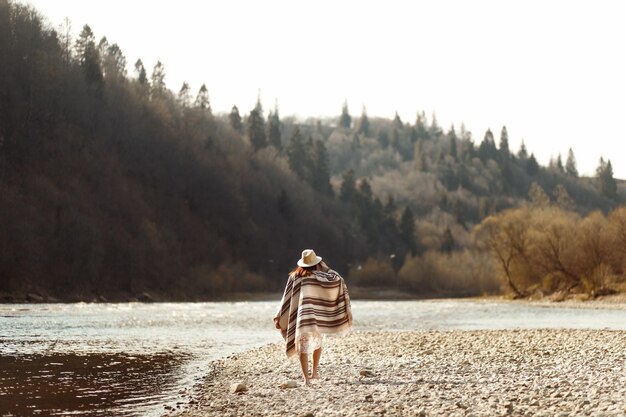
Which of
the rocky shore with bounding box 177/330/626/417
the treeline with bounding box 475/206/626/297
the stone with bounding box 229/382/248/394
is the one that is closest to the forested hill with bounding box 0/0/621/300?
the treeline with bounding box 475/206/626/297

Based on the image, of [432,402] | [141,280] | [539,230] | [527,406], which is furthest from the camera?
[141,280]

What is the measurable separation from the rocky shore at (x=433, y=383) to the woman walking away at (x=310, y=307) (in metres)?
0.93

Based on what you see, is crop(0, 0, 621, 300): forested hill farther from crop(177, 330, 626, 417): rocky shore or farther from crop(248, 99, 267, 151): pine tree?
crop(177, 330, 626, 417): rocky shore

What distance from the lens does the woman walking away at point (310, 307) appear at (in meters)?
15.6

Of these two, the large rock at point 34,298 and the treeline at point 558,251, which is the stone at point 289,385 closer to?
the large rock at point 34,298

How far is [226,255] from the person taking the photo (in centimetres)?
13338

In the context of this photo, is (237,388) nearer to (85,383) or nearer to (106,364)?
(85,383)

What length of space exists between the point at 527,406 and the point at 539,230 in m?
87.6

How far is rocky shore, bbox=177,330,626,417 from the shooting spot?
498 inches

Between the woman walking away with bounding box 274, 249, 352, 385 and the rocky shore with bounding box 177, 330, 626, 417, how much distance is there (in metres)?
0.93

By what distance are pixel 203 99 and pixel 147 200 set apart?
7365 cm

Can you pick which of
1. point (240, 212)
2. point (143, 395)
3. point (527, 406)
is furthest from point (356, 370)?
point (240, 212)

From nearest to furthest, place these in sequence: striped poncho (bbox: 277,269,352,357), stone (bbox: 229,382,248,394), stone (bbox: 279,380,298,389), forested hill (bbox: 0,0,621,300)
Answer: striped poncho (bbox: 277,269,352,357), stone (bbox: 279,380,298,389), stone (bbox: 229,382,248,394), forested hill (bbox: 0,0,621,300)

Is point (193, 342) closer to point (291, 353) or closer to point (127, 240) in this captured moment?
point (291, 353)
